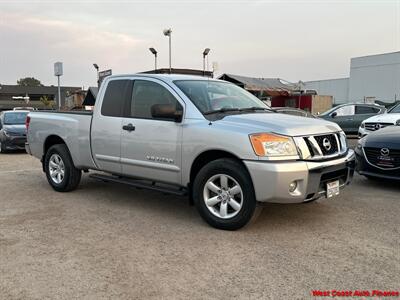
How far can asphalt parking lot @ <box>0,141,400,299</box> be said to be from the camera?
3455 millimetres

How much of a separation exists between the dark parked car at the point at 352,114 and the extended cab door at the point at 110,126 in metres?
11.7

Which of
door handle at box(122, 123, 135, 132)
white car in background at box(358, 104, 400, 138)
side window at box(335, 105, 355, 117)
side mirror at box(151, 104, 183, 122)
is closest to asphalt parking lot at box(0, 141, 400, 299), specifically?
door handle at box(122, 123, 135, 132)

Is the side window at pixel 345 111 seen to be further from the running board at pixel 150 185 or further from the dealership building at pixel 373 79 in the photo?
the dealership building at pixel 373 79

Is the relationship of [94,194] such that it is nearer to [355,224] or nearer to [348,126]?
[355,224]

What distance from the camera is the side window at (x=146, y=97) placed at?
5535mm

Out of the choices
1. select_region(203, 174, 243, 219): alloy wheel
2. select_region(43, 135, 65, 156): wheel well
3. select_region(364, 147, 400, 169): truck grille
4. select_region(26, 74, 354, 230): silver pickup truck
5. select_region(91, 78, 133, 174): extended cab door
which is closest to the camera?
select_region(26, 74, 354, 230): silver pickup truck

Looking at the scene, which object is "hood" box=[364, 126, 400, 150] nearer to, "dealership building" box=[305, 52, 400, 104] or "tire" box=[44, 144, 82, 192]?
"tire" box=[44, 144, 82, 192]

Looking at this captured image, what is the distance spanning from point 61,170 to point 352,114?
41.4ft

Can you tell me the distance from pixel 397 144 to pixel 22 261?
18.2 ft

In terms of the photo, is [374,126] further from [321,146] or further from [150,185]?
[150,185]

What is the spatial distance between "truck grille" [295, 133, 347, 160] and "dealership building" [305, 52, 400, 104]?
163 feet

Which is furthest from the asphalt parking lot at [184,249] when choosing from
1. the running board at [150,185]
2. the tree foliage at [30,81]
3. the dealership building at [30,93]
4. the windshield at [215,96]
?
the tree foliage at [30,81]

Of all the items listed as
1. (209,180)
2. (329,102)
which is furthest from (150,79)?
(329,102)

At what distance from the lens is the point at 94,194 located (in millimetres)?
6820
